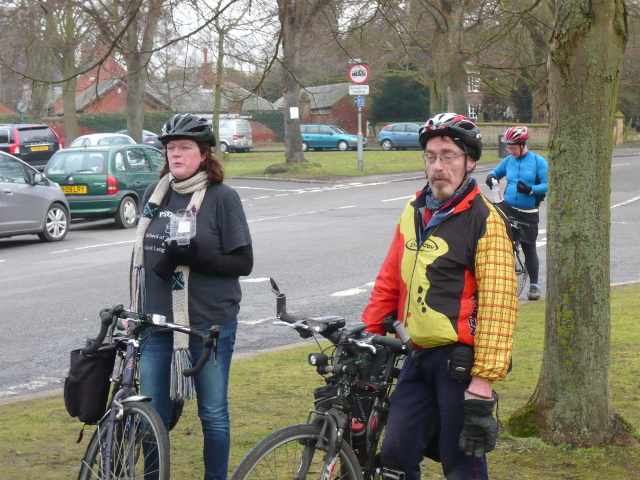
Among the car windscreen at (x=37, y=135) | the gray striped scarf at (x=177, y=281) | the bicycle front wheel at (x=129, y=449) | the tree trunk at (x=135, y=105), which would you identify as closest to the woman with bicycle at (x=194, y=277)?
the gray striped scarf at (x=177, y=281)

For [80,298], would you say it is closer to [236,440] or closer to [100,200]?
[236,440]

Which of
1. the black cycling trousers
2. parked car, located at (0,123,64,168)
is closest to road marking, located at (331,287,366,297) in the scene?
the black cycling trousers

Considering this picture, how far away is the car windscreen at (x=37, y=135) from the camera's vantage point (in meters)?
28.5

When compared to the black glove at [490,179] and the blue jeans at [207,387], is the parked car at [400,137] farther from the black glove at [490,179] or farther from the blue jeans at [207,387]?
the blue jeans at [207,387]

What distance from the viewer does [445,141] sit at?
365 cm

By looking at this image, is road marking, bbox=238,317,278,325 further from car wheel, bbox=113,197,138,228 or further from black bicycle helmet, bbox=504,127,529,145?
car wheel, bbox=113,197,138,228

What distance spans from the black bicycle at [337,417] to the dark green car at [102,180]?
15467mm

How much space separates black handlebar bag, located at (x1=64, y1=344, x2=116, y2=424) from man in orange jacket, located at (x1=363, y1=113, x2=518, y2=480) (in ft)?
4.08

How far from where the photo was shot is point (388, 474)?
369 cm

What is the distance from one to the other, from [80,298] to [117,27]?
135 inches

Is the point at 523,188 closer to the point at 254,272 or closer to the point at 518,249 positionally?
the point at 518,249

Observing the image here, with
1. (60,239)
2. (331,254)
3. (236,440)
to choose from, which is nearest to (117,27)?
(236,440)

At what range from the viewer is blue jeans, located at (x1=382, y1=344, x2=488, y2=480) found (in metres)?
3.61

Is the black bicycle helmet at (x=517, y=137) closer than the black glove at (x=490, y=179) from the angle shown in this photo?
A: No
